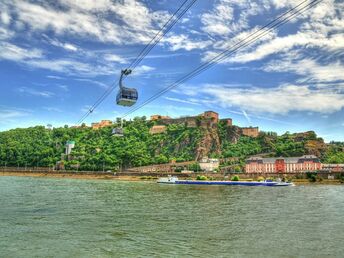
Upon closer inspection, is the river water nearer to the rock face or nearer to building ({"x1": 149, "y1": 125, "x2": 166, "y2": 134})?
the rock face

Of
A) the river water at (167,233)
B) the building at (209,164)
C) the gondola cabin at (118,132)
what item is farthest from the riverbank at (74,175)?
the river water at (167,233)

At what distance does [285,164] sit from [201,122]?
3973cm

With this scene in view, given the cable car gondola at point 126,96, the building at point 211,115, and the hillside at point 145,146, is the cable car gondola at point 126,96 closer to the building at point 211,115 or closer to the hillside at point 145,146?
the hillside at point 145,146

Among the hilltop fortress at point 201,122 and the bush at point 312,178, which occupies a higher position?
the hilltop fortress at point 201,122

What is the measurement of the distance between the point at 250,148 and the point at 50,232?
11832 centimetres

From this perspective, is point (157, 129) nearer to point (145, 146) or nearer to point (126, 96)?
point (145, 146)

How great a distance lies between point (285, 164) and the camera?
101125 millimetres

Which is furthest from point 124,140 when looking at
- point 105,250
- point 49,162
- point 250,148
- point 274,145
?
point 105,250

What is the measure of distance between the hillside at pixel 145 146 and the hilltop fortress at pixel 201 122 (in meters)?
1.50

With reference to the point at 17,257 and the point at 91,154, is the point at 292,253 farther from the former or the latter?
the point at 91,154

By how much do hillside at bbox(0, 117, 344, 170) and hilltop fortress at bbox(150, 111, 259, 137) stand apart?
1500mm

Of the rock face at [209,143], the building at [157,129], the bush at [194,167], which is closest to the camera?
the bush at [194,167]

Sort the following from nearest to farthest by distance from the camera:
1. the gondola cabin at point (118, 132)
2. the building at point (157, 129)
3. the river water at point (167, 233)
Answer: the river water at point (167, 233), the gondola cabin at point (118, 132), the building at point (157, 129)

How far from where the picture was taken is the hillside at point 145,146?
11281cm
